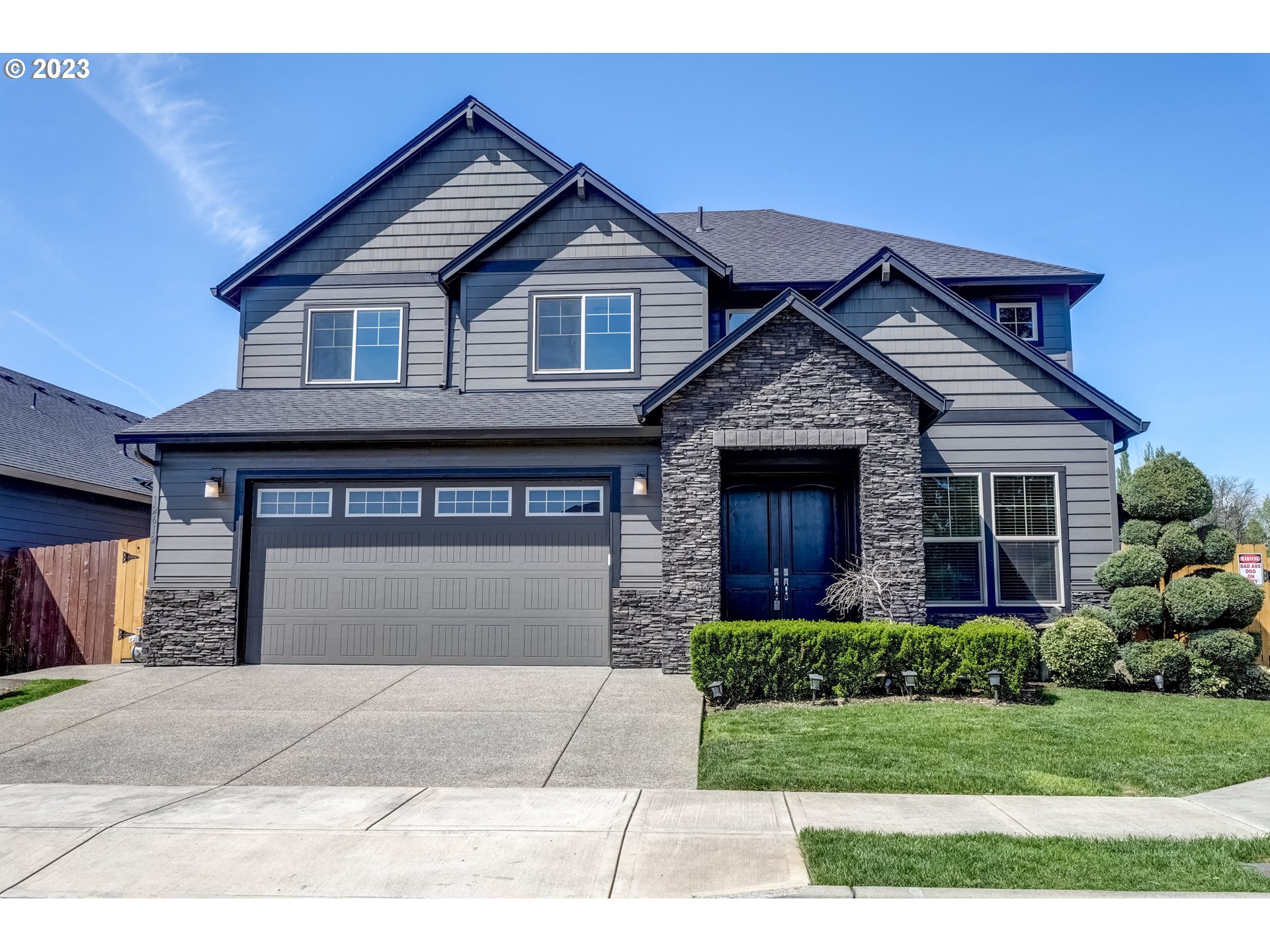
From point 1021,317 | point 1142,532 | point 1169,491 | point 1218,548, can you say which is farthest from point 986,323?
point 1218,548

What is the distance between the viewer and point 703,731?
8633 mm

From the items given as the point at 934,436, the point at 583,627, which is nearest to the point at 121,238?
the point at 583,627

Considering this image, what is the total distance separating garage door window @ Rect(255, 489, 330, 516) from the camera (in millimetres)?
12719

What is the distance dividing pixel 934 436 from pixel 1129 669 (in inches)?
156

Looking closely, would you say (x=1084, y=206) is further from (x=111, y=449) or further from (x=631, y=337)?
(x=111, y=449)

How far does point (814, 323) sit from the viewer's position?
11.4 metres

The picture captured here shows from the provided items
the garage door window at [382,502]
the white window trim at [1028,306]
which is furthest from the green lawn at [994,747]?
the white window trim at [1028,306]

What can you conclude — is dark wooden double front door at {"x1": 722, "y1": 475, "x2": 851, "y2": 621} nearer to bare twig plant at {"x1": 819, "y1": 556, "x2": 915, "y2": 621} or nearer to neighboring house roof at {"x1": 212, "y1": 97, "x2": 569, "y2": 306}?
bare twig plant at {"x1": 819, "y1": 556, "x2": 915, "y2": 621}

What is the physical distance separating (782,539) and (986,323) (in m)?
4.33

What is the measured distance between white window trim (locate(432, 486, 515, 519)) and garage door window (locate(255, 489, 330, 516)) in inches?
62.1

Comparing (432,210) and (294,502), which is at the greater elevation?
(432,210)

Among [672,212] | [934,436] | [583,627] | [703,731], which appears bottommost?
[703,731]

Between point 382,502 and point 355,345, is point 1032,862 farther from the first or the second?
point 355,345

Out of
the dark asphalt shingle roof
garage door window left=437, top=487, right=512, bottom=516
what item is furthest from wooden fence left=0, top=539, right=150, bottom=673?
the dark asphalt shingle roof
